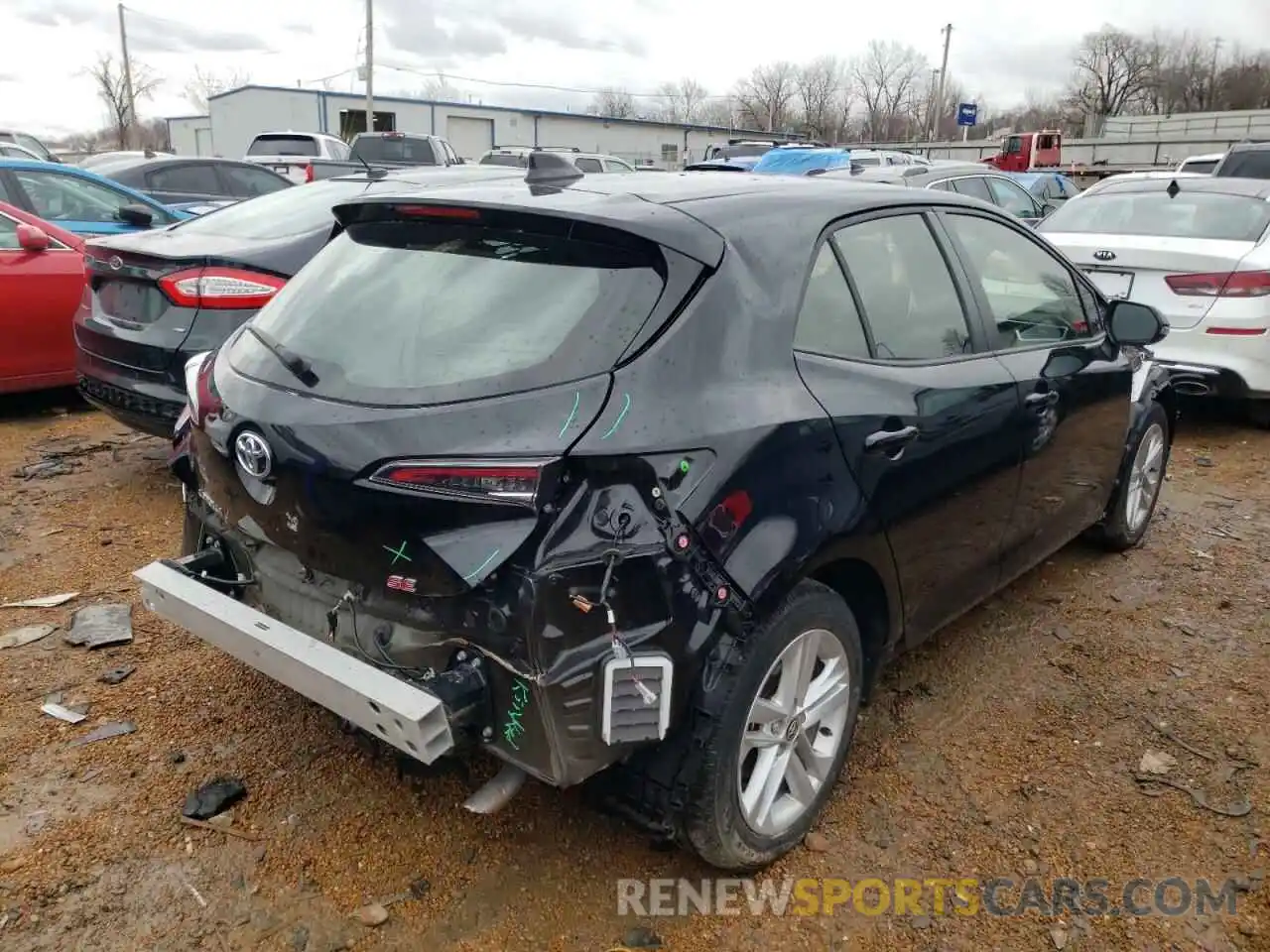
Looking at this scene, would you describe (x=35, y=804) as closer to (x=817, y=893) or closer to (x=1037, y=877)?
(x=817, y=893)

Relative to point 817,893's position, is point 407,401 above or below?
above

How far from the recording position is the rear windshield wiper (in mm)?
2391

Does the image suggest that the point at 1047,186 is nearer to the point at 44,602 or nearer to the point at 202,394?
the point at 44,602

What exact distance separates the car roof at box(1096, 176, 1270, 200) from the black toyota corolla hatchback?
5.37 meters

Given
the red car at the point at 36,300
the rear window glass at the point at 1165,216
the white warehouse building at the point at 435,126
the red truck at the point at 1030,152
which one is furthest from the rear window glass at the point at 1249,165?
the white warehouse building at the point at 435,126

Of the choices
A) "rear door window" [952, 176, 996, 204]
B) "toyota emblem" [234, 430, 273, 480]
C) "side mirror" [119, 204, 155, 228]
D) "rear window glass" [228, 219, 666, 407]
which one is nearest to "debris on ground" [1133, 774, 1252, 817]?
"rear window glass" [228, 219, 666, 407]

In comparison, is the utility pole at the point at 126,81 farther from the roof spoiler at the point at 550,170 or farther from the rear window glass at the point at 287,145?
the roof spoiler at the point at 550,170

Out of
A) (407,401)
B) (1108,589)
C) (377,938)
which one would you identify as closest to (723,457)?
(407,401)

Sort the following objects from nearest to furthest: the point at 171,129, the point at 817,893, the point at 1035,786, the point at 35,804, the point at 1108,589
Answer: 1. the point at 817,893
2. the point at 35,804
3. the point at 1035,786
4. the point at 1108,589
5. the point at 171,129

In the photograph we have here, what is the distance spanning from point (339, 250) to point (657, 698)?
1563 mm

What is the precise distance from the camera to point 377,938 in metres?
2.37

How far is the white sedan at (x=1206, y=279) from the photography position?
20.2 ft

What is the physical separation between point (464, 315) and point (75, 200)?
22.8 ft

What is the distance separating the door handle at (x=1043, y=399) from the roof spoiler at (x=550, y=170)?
165 cm
